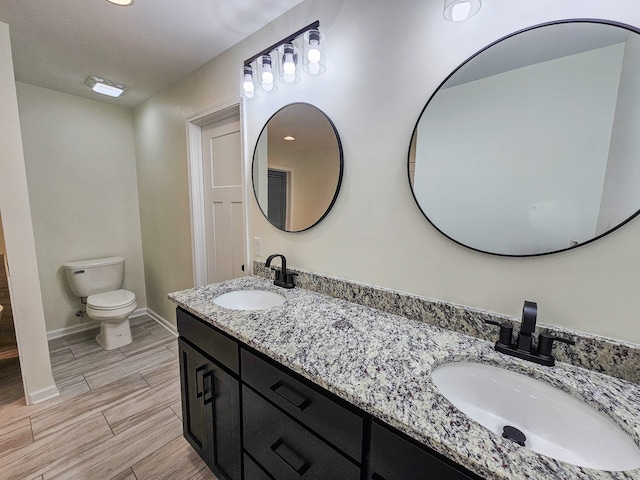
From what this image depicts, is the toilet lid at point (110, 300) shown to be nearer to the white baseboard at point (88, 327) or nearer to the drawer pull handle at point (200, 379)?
the white baseboard at point (88, 327)

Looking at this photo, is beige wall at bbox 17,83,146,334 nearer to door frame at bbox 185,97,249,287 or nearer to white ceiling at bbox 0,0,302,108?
white ceiling at bbox 0,0,302,108

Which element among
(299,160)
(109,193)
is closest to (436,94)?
(299,160)

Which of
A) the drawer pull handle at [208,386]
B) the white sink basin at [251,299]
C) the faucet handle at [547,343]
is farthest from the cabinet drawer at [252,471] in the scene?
the faucet handle at [547,343]

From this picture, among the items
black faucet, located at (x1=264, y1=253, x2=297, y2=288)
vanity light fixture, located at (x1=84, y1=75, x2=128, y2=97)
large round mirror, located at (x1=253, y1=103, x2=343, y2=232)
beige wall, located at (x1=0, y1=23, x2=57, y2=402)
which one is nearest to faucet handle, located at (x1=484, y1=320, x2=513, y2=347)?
large round mirror, located at (x1=253, y1=103, x2=343, y2=232)

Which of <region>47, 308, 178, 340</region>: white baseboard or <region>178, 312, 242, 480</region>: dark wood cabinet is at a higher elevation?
<region>178, 312, 242, 480</region>: dark wood cabinet

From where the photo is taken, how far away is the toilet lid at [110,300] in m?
2.34

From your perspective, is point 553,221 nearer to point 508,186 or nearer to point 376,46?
point 508,186

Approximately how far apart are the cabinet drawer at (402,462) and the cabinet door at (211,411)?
609mm

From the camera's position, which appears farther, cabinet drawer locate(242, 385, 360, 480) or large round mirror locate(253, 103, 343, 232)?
large round mirror locate(253, 103, 343, 232)

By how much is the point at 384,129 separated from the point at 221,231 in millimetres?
1551

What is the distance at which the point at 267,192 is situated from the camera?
5.45ft

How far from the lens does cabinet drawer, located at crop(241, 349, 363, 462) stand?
0.68m

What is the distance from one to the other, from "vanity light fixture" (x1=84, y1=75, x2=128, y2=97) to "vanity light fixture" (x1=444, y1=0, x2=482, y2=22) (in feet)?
8.56

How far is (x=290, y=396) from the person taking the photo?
827 millimetres
